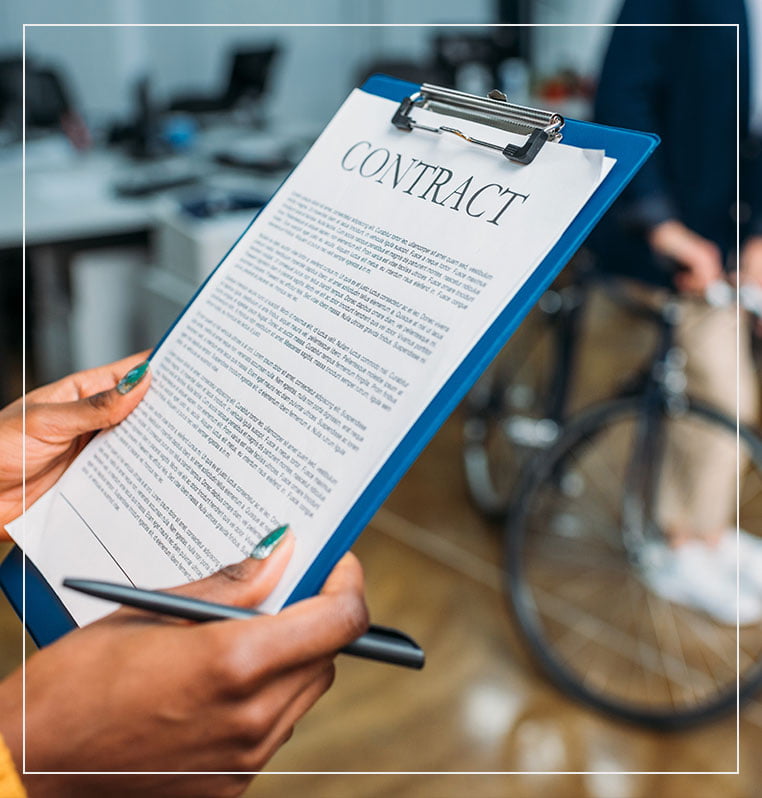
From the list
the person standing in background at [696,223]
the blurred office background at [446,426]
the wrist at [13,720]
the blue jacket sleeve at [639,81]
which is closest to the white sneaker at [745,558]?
the person standing in background at [696,223]

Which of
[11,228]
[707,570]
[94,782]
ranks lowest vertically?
[707,570]

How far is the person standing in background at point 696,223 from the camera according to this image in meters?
1.20

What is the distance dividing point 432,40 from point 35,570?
315 cm

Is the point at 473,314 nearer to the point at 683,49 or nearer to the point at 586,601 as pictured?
the point at 683,49

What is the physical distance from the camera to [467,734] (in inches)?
50.3

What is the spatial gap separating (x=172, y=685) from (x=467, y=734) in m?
0.97

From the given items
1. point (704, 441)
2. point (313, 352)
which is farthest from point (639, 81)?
point (313, 352)

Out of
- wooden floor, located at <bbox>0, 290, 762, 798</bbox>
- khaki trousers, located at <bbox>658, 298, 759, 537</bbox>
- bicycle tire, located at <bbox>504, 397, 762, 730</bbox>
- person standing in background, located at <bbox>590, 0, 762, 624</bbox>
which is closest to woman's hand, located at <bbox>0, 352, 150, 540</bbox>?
wooden floor, located at <bbox>0, 290, 762, 798</bbox>

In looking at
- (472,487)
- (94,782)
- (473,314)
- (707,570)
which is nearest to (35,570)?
(94,782)

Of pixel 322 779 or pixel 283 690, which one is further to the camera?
pixel 322 779

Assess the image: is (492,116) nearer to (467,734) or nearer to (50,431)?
(50,431)

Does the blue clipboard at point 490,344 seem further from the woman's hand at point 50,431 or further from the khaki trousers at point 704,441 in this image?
the khaki trousers at point 704,441

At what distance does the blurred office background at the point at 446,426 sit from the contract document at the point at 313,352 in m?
0.58

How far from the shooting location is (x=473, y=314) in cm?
44
